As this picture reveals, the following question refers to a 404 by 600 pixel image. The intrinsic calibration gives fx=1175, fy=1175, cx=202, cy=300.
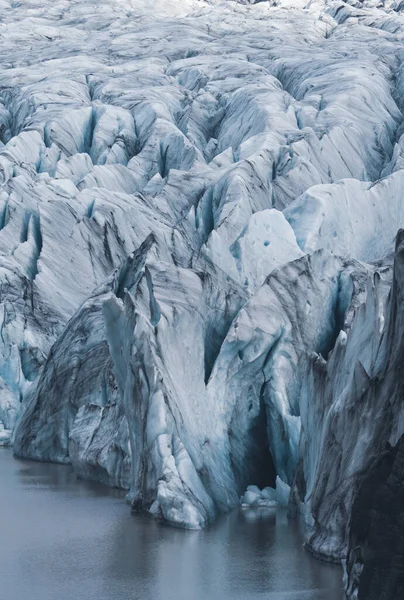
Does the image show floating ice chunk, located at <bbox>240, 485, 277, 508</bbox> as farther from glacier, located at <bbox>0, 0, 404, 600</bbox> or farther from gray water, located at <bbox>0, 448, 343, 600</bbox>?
gray water, located at <bbox>0, 448, 343, 600</bbox>

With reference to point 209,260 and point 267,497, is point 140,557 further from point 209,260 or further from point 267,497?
point 209,260

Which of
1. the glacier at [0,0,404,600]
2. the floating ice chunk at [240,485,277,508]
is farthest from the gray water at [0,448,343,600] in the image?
the glacier at [0,0,404,600]

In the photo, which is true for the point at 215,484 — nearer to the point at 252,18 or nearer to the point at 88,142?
the point at 88,142

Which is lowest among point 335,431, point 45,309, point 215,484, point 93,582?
point 45,309

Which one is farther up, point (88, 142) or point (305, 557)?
point (305, 557)

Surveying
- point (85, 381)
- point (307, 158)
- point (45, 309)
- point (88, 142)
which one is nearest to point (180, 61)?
point (88, 142)

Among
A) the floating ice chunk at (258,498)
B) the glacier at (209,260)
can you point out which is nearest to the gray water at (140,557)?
the floating ice chunk at (258,498)
